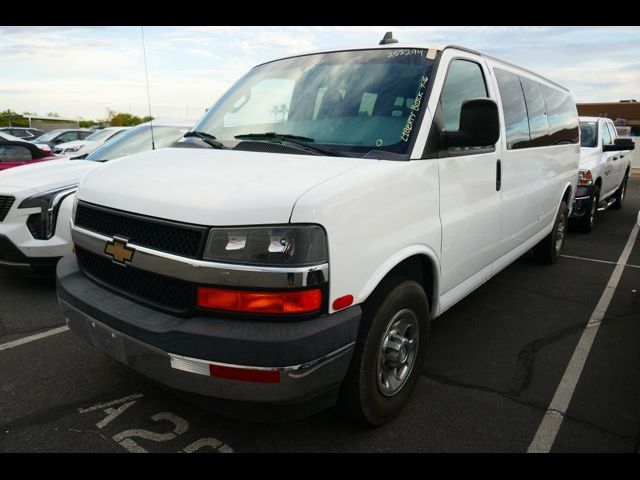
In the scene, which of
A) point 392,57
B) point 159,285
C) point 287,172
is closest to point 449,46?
point 392,57

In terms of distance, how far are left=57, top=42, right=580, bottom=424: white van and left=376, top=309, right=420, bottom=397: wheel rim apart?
1cm

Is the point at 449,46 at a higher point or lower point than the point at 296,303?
higher

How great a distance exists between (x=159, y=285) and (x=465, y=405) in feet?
6.39

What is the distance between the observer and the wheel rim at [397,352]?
2.61 meters

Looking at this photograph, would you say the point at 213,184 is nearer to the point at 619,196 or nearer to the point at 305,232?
the point at 305,232

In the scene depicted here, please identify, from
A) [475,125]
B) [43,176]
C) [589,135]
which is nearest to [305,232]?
[475,125]

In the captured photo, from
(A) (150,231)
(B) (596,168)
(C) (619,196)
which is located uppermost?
(A) (150,231)

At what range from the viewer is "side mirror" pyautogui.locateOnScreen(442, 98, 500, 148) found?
9.14 feet

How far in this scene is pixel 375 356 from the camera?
245cm

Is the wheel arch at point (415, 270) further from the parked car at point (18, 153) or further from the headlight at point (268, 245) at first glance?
the parked car at point (18, 153)

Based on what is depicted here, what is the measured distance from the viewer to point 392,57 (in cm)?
306

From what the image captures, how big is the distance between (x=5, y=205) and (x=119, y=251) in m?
2.89

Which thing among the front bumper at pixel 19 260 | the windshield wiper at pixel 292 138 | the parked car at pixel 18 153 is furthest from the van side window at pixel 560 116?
the parked car at pixel 18 153
